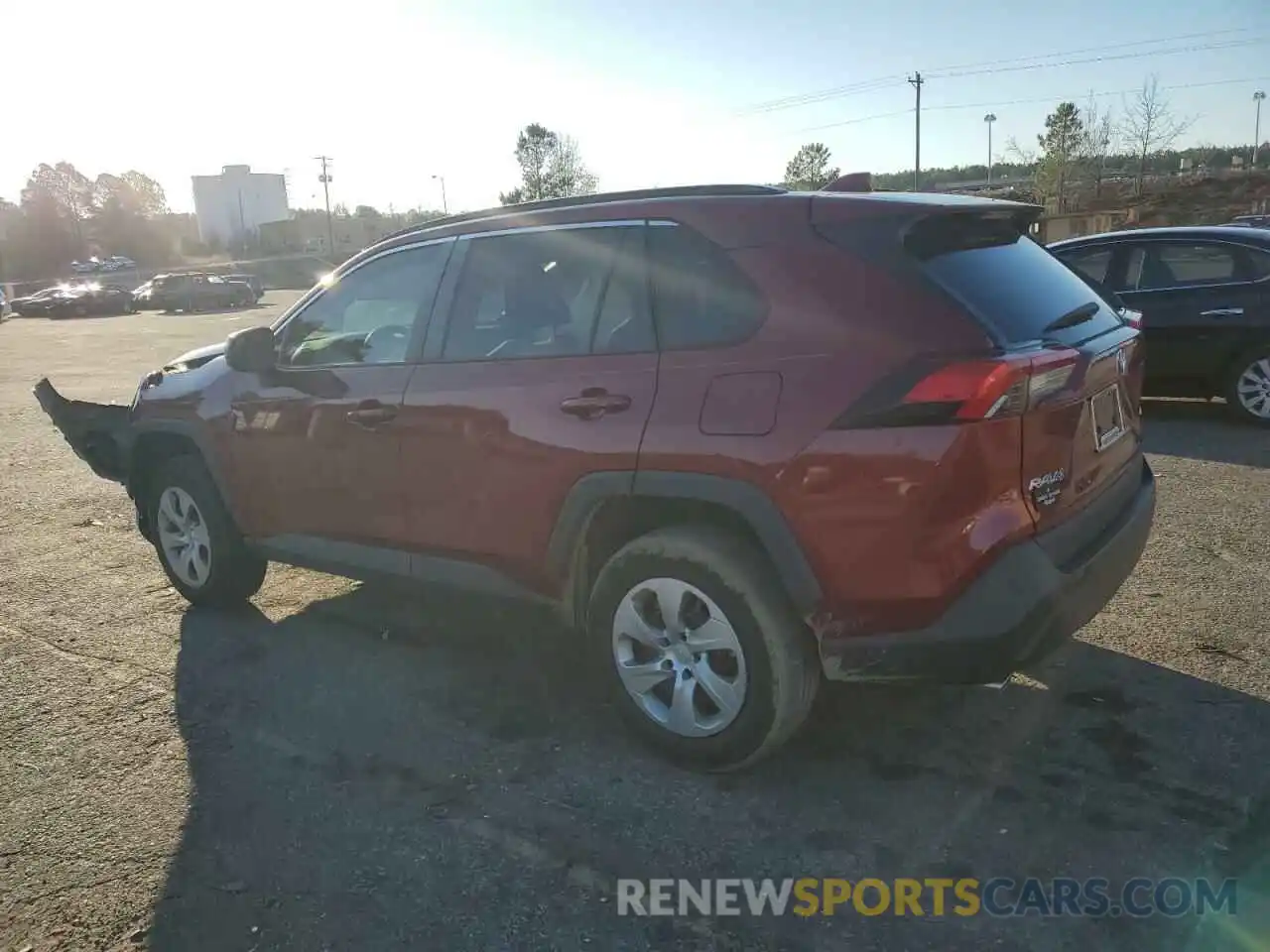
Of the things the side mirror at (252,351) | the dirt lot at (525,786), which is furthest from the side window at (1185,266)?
the side mirror at (252,351)

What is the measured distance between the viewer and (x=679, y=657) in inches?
127

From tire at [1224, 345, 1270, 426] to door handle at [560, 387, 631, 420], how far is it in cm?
680

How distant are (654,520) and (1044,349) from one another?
1.30 meters

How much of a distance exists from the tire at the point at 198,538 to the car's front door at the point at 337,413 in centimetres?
21

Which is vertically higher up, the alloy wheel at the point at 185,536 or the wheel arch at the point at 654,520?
the wheel arch at the point at 654,520

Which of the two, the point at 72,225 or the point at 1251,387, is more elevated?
the point at 72,225

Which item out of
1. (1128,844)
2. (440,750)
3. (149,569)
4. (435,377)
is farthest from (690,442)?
(149,569)

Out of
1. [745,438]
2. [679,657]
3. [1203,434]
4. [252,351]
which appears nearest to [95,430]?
[252,351]

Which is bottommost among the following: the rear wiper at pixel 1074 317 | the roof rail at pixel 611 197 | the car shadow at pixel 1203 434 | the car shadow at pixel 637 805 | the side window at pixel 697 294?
the car shadow at pixel 637 805

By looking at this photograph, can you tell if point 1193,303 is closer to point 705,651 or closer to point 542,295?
point 542,295

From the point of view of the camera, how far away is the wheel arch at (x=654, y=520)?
2.92 meters

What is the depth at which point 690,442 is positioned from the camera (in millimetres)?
3035

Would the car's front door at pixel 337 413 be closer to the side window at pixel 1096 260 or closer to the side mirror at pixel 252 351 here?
the side mirror at pixel 252 351

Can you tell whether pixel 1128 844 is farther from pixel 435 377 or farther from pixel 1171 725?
pixel 435 377
